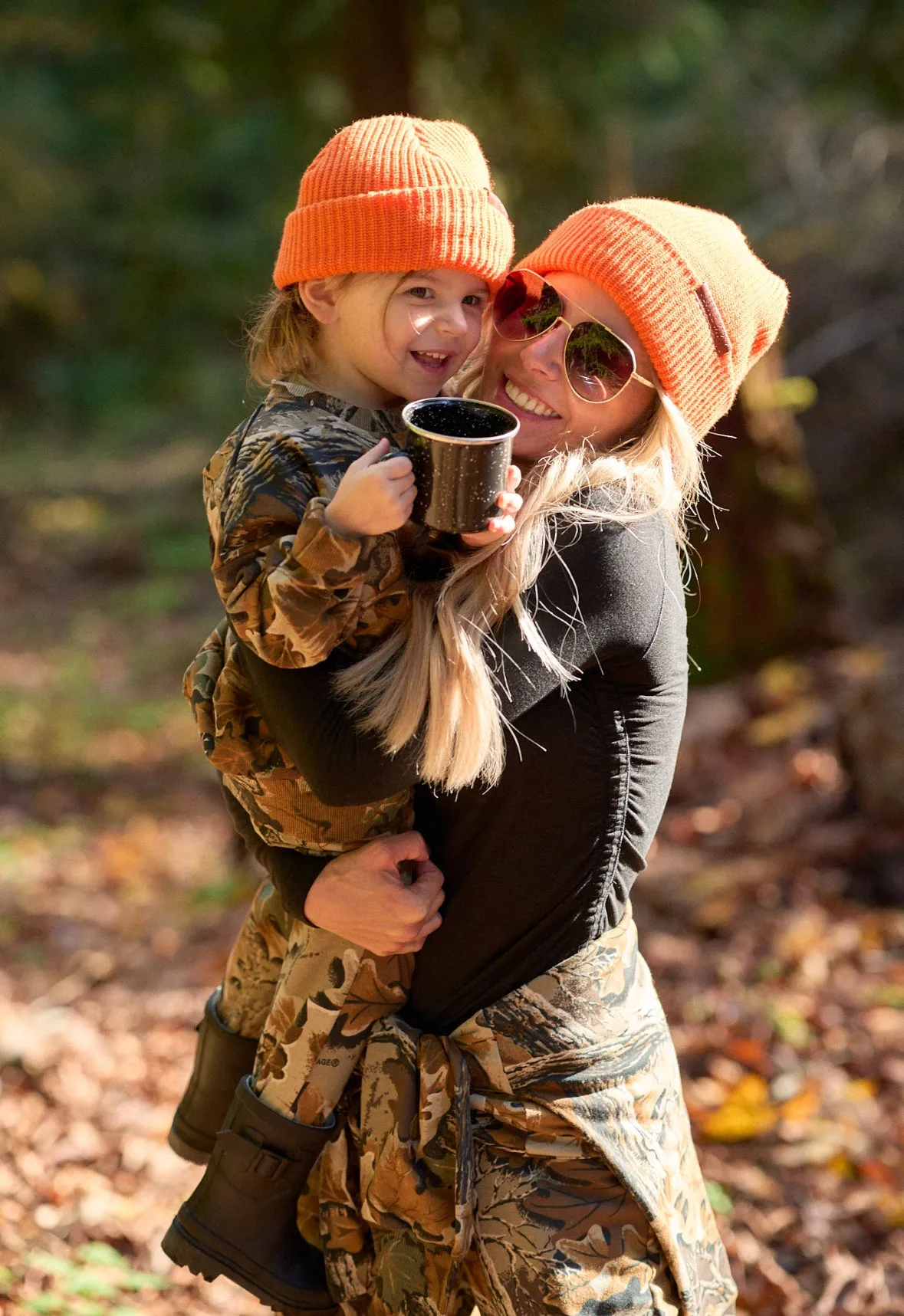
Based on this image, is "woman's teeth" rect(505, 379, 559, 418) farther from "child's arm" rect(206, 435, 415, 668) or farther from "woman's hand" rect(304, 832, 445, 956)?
"woman's hand" rect(304, 832, 445, 956)

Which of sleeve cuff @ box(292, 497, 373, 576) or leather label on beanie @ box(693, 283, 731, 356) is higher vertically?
leather label on beanie @ box(693, 283, 731, 356)

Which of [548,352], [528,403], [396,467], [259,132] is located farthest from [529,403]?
[259,132]

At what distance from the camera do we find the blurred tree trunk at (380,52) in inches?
258

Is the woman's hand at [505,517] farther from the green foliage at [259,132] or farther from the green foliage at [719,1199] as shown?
the green foliage at [259,132]

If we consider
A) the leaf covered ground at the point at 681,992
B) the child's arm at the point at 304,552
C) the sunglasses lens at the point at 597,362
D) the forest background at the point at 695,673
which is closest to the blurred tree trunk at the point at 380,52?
the forest background at the point at 695,673

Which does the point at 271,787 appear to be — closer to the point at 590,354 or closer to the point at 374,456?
the point at 374,456

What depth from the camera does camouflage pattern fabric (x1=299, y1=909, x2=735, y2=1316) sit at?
2143 millimetres

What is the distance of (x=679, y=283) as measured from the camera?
2273 mm

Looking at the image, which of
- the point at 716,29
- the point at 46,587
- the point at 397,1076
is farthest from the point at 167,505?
the point at 397,1076

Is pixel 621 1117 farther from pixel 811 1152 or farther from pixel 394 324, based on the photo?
pixel 811 1152

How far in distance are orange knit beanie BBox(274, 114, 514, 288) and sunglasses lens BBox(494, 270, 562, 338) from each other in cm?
3

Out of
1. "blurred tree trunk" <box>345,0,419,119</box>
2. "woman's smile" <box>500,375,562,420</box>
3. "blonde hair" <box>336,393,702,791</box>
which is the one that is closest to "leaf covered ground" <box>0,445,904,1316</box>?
"blonde hair" <box>336,393,702,791</box>

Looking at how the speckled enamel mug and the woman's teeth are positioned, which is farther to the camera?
the woman's teeth

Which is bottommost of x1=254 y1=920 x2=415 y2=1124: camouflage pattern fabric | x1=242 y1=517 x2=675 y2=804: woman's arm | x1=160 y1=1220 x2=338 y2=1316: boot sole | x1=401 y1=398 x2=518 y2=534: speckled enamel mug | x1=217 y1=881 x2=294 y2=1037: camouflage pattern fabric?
x1=160 y1=1220 x2=338 y2=1316: boot sole
